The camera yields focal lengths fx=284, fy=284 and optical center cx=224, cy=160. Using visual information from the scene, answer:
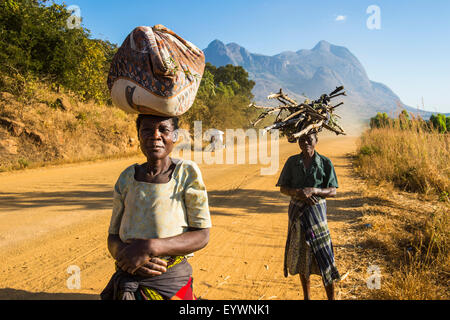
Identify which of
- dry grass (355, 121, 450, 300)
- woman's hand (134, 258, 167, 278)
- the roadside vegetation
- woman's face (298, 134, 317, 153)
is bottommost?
dry grass (355, 121, 450, 300)

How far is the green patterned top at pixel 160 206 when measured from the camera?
1.56 metres

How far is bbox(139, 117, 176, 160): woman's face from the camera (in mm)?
1642

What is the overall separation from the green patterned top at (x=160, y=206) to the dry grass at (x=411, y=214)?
243cm

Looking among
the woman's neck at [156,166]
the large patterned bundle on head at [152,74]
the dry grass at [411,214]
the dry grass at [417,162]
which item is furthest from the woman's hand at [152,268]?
the dry grass at [417,162]

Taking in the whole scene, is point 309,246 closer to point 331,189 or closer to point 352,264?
point 331,189

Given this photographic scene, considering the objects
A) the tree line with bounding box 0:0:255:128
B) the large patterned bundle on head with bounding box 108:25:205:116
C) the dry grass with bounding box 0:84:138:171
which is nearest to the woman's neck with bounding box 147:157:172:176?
the large patterned bundle on head with bounding box 108:25:205:116

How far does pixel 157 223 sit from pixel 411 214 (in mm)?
5715

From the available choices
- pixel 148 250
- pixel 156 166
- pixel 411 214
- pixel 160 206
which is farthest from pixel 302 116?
pixel 411 214

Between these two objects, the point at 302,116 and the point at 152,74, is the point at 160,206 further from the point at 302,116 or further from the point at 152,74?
the point at 302,116

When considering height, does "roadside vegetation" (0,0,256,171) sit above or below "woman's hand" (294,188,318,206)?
above

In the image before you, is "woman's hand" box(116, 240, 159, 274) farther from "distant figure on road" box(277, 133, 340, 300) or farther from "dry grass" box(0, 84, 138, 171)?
"dry grass" box(0, 84, 138, 171)

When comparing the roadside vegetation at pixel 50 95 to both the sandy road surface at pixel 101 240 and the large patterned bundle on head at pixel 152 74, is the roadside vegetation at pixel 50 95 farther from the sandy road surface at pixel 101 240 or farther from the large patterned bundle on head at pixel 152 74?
the large patterned bundle on head at pixel 152 74

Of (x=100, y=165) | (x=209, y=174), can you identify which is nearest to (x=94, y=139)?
(x=100, y=165)

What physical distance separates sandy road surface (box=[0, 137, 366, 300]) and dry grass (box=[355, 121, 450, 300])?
0.52m
